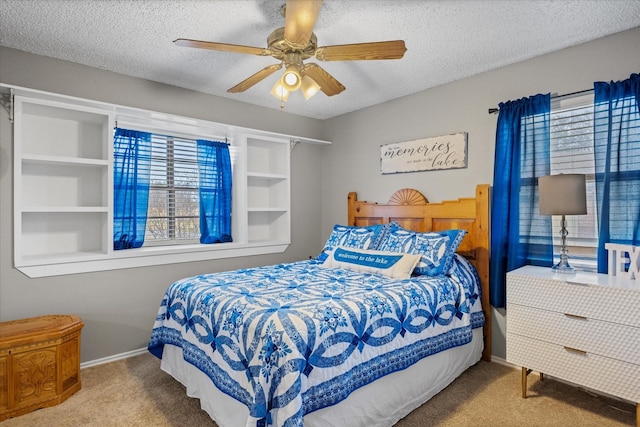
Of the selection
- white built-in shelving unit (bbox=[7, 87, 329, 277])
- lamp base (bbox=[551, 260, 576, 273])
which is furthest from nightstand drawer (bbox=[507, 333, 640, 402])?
white built-in shelving unit (bbox=[7, 87, 329, 277])

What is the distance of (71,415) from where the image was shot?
2.14m

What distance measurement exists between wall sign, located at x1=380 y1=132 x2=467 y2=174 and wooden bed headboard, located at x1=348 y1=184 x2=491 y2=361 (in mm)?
268

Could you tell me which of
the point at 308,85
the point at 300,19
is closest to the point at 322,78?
the point at 308,85

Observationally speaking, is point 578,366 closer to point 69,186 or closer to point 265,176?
point 265,176

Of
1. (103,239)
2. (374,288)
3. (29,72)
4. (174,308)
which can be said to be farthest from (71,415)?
(29,72)

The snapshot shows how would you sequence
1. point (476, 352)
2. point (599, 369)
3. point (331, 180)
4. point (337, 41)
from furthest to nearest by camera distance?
1. point (331, 180)
2. point (476, 352)
3. point (337, 41)
4. point (599, 369)

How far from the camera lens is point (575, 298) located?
2123 millimetres

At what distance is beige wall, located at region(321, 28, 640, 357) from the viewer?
2.47 metres

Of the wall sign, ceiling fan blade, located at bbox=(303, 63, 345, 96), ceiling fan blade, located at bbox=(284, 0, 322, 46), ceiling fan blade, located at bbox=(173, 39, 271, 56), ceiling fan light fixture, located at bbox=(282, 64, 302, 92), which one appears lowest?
the wall sign

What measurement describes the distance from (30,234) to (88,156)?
2.47 feet

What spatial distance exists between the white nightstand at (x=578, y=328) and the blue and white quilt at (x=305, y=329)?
37cm

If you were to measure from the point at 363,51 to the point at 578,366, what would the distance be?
2.29m

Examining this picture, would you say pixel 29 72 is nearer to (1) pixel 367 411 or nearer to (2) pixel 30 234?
(2) pixel 30 234

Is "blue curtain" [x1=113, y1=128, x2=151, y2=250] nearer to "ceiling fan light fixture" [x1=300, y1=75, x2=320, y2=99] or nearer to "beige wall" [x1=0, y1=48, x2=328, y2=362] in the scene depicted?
"beige wall" [x1=0, y1=48, x2=328, y2=362]
